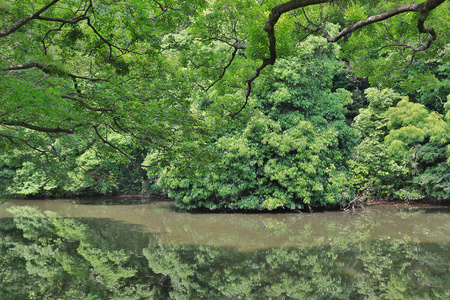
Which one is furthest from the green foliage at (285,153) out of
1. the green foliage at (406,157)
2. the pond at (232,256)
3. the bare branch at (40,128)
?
the bare branch at (40,128)

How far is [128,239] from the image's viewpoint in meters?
9.89

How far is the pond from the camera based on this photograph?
18.7 feet

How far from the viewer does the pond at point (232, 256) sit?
5.70m

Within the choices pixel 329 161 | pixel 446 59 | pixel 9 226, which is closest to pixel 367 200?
pixel 329 161

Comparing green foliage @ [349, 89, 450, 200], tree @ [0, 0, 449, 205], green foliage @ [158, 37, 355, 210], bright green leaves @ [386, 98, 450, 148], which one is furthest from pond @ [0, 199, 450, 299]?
bright green leaves @ [386, 98, 450, 148]

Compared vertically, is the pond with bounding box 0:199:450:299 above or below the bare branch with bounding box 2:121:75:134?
below

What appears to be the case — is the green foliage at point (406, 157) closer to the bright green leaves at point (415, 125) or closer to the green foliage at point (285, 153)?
the bright green leaves at point (415, 125)

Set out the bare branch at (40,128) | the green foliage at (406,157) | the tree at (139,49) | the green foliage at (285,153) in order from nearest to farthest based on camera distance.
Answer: the tree at (139,49)
the bare branch at (40,128)
the green foliage at (285,153)
the green foliage at (406,157)

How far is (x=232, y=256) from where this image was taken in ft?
25.6

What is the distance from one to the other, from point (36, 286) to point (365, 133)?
13.7 metres

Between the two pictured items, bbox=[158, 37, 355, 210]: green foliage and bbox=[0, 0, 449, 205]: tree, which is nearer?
bbox=[0, 0, 449, 205]: tree

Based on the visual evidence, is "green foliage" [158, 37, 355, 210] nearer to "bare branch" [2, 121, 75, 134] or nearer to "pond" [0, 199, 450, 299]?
"pond" [0, 199, 450, 299]

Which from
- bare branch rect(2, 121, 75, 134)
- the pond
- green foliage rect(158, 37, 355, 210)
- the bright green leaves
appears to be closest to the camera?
bare branch rect(2, 121, 75, 134)

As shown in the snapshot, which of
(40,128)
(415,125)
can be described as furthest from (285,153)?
(40,128)
